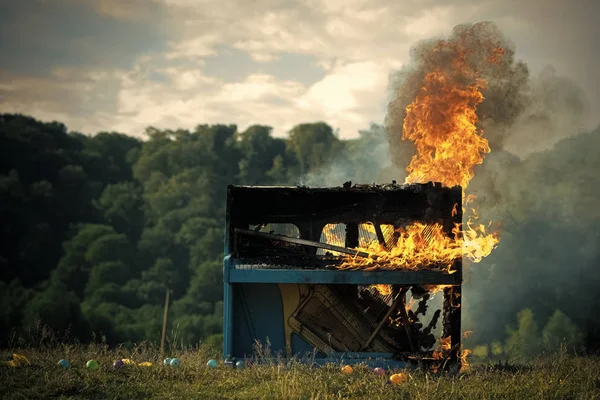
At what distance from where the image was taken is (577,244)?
152 ft

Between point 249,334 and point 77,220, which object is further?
point 77,220

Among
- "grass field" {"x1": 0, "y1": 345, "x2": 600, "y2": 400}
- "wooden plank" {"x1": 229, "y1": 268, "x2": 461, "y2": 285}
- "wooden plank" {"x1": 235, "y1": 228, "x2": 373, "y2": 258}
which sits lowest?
"grass field" {"x1": 0, "y1": 345, "x2": 600, "y2": 400}

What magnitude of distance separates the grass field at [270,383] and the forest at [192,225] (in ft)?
66.8

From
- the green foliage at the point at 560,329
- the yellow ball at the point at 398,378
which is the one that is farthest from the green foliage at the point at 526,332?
the yellow ball at the point at 398,378

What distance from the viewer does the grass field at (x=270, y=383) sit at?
1054 centimetres

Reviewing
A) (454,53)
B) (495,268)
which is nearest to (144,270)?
A: (495,268)

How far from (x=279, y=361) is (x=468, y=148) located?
520cm

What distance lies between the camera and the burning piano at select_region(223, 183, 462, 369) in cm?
1242

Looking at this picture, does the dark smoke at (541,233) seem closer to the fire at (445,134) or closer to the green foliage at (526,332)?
the green foliage at (526,332)

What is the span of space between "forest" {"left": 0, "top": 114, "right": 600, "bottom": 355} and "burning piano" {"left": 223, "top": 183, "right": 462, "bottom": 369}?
19.1 meters

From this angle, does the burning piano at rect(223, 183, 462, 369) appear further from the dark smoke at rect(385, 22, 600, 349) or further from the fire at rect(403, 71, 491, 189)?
the dark smoke at rect(385, 22, 600, 349)

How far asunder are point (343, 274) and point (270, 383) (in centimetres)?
210

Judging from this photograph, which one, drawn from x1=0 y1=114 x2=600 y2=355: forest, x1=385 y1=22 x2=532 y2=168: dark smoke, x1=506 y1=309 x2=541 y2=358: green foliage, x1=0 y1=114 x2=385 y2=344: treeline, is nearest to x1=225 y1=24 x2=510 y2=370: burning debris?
x1=385 y1=22 x2=532 y2=168: dark smoke

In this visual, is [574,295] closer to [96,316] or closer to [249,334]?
[96,316]
